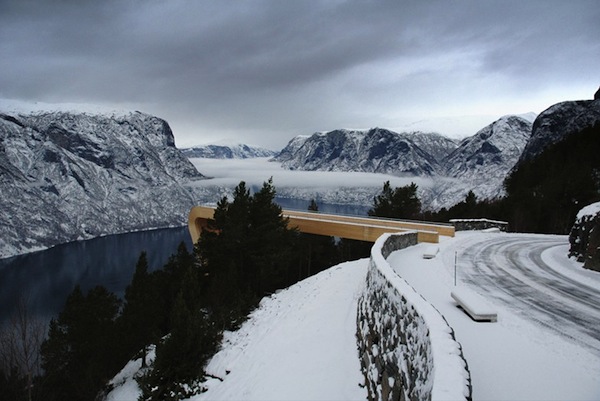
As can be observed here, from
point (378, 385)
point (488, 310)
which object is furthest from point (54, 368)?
point (488, 310)

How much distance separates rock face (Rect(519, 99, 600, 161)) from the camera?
126 meters

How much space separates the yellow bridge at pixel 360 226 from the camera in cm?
2784

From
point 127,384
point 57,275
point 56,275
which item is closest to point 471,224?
point 127,384

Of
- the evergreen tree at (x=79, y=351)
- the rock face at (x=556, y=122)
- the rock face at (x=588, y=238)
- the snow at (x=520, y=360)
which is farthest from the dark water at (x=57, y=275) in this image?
the rock face at (x=556, y=122)

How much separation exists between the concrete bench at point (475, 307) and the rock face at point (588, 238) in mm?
8829

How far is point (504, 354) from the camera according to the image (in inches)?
285

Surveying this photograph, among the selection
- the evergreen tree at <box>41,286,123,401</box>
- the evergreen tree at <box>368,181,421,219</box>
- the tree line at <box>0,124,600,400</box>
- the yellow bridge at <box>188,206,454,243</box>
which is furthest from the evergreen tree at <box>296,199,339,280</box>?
the evergreen tree at <box>41,286,123,401</box>

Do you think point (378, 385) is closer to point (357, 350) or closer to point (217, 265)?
point (357, 350)

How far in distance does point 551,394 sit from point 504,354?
136cm

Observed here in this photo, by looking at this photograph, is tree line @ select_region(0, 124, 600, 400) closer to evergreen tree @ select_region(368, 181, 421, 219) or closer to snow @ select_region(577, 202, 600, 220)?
evergreen tree @ select_region(368, 181, 421, 219)

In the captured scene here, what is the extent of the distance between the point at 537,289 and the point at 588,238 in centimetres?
606

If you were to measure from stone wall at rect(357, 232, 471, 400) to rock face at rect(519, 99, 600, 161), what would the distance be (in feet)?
469

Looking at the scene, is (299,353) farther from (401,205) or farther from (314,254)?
Result: (401,205)

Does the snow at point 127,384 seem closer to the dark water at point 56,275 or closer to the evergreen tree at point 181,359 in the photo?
the evergreen tree at point 181,359
